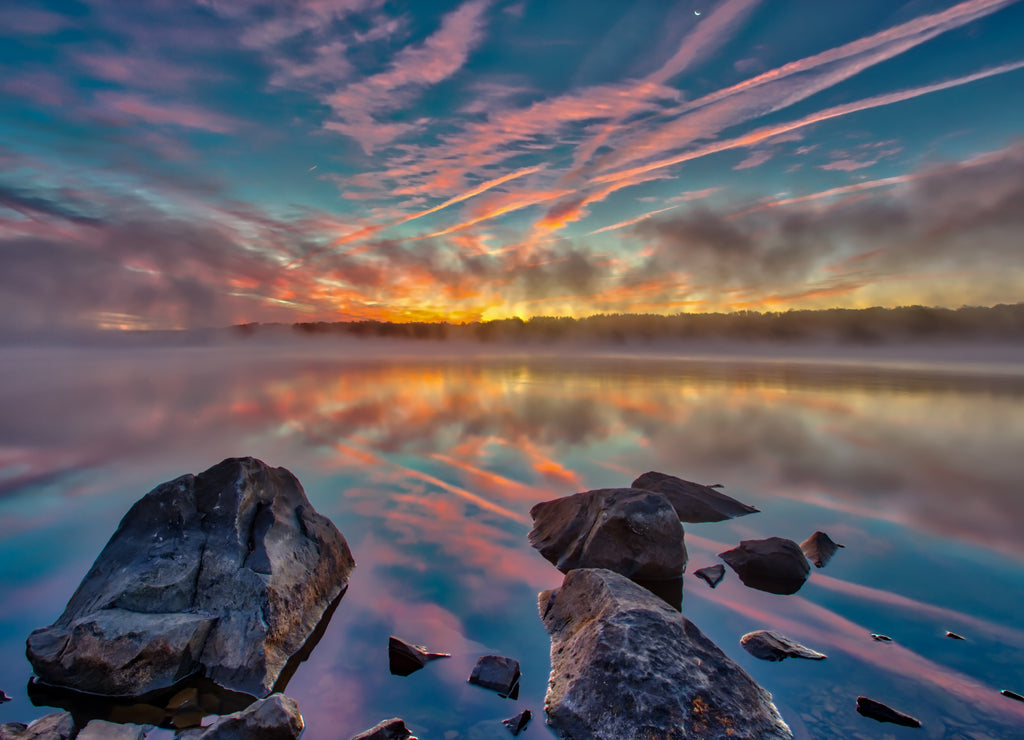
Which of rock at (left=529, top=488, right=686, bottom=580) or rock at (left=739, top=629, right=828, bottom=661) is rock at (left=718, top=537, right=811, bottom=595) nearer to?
rock at (left=529, top=488, right=686, bottom=580)

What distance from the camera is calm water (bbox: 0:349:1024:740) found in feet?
17.8

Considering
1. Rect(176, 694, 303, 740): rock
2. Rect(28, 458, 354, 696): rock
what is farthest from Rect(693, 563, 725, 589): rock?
Rect(176, 694, 303, 740): rock

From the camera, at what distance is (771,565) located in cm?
819

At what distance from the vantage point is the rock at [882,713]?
4887 mm

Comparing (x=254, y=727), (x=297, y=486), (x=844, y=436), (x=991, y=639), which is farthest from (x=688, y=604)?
(x=844, y=436)

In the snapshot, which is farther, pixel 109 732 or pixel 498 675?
pixel 498 675

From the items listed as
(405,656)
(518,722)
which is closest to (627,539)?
(518,722)

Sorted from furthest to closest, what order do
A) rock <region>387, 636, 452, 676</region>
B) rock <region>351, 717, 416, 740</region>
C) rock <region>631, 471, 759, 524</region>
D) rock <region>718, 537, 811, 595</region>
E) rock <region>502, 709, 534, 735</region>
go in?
rock <region>631, 471, 759, 524</region>
rock <region>718, 537, 811, 595</region>
rock <region>387, 636, 452, 676</region>
rock <region>502, 709, 534, 735</region>
rock <region>351, 717, 416, 740</region>

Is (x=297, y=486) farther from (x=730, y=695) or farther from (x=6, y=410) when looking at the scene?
(x=6, y=410)

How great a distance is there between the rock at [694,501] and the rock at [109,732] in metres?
9.55

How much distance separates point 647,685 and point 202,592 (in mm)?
5277

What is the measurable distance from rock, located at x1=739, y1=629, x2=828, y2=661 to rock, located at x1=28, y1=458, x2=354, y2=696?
5.60m

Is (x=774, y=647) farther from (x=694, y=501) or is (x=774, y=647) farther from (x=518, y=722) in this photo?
(x=694, y=501)

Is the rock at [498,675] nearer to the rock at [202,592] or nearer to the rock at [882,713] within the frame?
the rock at [202,592]
